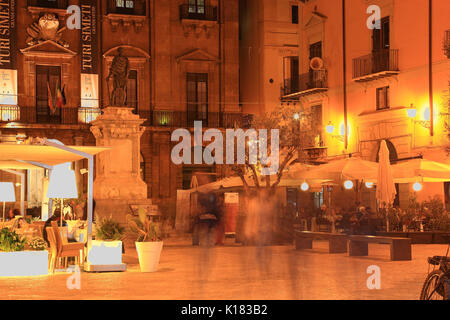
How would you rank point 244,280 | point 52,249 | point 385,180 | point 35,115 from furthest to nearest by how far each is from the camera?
point 35,115 → point 385,180 → point 52,249 → point 244,280

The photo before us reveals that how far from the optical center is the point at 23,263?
13.4m

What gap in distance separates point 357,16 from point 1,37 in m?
14.1

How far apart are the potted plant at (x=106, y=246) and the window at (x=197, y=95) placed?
70.7 feet

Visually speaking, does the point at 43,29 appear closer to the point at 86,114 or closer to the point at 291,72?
the point at 86,114

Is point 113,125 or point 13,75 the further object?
point 13,75

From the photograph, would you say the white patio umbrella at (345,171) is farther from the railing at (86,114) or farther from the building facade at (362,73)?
the railing at (86,114)

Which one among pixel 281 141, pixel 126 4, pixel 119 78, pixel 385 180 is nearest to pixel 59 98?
pixel 126 4

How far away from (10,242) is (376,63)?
1867cm

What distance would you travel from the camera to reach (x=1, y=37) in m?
32.6

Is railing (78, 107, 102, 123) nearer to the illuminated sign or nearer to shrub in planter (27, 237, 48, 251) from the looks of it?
the illuminated sign

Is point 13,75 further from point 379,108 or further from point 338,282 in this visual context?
point 338,282

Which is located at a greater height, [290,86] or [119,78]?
[290,86]
